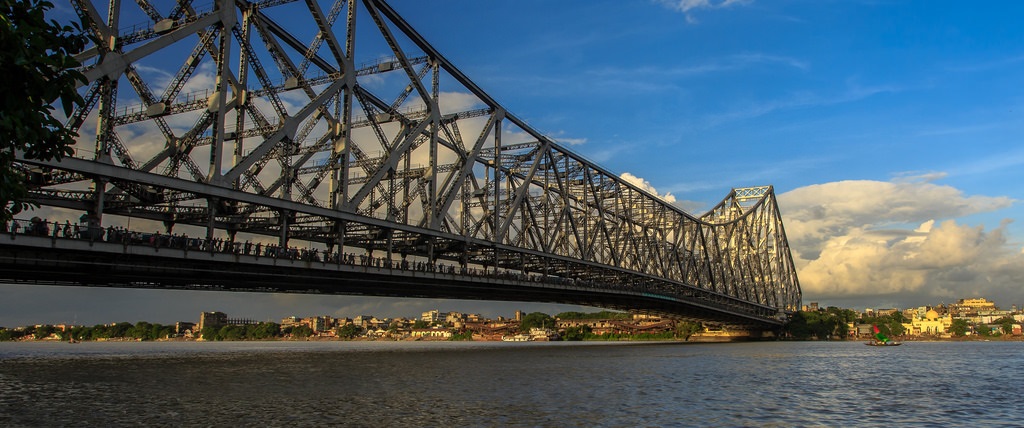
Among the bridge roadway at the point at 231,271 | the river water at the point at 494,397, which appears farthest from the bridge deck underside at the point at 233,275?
the river water at the point at 494,397

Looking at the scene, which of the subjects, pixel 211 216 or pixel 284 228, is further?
pixel 284 228

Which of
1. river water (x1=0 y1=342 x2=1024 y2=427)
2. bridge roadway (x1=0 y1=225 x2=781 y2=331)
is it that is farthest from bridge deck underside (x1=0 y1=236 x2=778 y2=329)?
river water (x1=0 y1=342 x2=1024 y2=427)

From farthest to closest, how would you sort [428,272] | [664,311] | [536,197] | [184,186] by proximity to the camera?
[664,311] < [536,197] < [428,272] < [184,186]

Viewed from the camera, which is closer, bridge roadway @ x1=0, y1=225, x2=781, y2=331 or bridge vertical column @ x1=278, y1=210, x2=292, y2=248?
bridge roadway @ x1=0, y1=225, x2=781, y2=331

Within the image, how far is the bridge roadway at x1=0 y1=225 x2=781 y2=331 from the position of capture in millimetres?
42531

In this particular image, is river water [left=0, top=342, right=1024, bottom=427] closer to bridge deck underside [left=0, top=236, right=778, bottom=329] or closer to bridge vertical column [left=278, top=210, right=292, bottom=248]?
bridge deck underside [left=0, top=236, right=778, bottom=329]

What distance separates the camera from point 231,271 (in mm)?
53094

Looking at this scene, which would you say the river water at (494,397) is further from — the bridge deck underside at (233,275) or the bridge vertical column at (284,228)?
the bridge vertical column at (284,228)

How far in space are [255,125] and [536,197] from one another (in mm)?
56259

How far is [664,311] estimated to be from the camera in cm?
13988

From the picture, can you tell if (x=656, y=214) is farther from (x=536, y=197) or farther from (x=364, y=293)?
(x=364, y=293)

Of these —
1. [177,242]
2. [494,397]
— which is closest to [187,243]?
[177,242]

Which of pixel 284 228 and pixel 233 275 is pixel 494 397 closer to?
pixel 284 228

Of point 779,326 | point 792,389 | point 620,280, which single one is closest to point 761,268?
point 779,326
